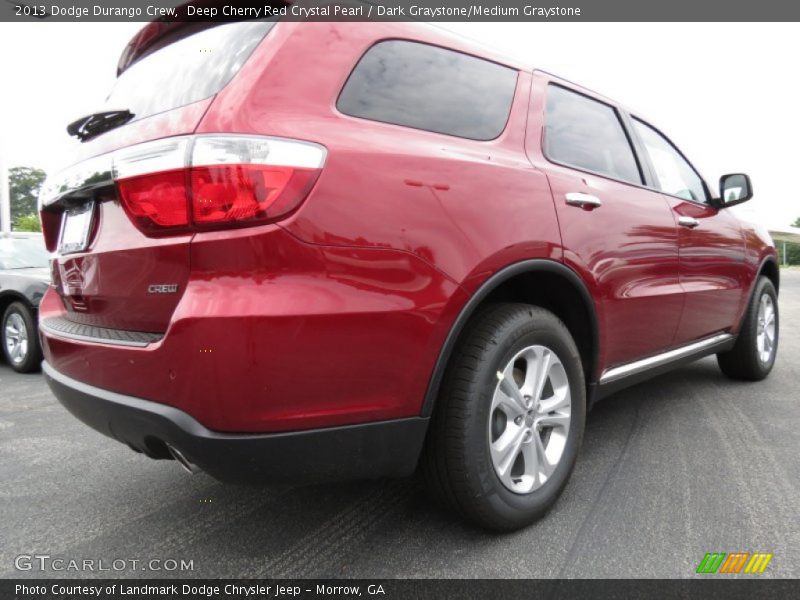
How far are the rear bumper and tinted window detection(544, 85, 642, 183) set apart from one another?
1.28 m

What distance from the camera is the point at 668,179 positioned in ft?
10.1

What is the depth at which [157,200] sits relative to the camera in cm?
144

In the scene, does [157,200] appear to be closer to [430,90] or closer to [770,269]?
[430,90]

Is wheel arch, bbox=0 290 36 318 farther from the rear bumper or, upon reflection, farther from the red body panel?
the rear bumper

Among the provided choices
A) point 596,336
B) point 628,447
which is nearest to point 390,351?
point 596,336

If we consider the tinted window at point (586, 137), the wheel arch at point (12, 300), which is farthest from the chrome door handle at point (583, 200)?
the wheel arch at point (12, 300)

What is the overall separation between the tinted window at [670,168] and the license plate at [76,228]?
264cm

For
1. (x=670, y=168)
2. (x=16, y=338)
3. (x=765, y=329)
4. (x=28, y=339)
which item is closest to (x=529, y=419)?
(x=670, y=168)

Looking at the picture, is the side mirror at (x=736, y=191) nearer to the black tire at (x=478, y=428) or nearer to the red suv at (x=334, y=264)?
the red suv at (x=334, y=264)

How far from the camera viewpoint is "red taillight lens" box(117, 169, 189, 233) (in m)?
1.40

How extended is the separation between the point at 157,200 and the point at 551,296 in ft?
4.79

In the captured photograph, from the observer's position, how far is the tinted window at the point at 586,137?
225 centimetres

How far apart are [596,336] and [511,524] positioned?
2.77 feet

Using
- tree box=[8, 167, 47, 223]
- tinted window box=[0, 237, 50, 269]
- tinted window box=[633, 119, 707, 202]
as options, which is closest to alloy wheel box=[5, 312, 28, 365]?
tinted window box=[0, 237, 50, 269]
